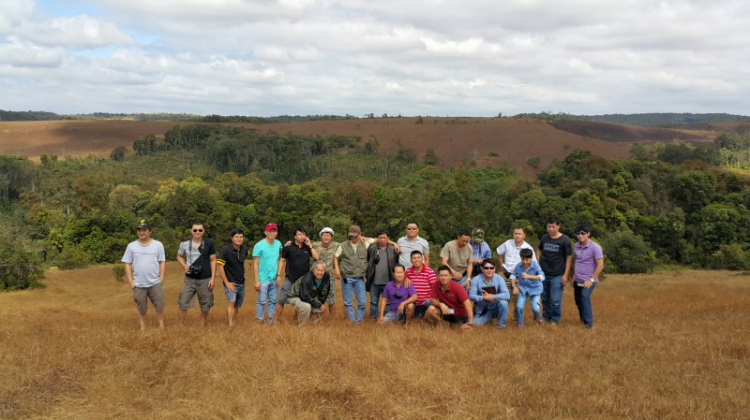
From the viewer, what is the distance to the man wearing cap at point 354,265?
9.34 m

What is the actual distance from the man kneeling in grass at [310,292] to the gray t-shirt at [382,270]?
0.78 m

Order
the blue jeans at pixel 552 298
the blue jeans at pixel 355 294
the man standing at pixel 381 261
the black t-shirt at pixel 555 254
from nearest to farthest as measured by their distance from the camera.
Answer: the black t-shirt at pixel 555 254
the blue jeans at pixel 552 298
the man standing at pixel 381 261
the blue jeans at pixel 355 294

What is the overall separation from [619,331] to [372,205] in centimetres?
4750

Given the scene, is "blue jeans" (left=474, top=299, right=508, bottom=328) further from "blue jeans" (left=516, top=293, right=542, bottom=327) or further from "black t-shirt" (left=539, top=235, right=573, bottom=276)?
"black t-shirt" (left=539, top=235, right=573, bottom=276)

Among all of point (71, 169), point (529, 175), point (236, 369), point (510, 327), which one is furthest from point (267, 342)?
point (71, 169)

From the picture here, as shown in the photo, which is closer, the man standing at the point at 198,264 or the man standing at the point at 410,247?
the man standing at the point at 198,264

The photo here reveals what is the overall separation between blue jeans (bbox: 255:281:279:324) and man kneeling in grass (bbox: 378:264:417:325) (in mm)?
1700

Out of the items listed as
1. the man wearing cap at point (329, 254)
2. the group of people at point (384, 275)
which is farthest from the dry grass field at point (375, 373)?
the man wearing cap at point (329, 254)

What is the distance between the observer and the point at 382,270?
934 cm

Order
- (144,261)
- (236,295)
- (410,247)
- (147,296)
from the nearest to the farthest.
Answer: (144,261), (147,296), (236,295), (410,247)

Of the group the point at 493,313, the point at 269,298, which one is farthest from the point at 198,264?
the point at 493,313

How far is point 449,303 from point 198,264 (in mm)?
3886

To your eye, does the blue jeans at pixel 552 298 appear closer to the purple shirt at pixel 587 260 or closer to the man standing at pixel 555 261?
the man standing at pixel 555 261

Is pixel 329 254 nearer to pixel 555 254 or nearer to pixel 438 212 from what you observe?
pixel 555 254
